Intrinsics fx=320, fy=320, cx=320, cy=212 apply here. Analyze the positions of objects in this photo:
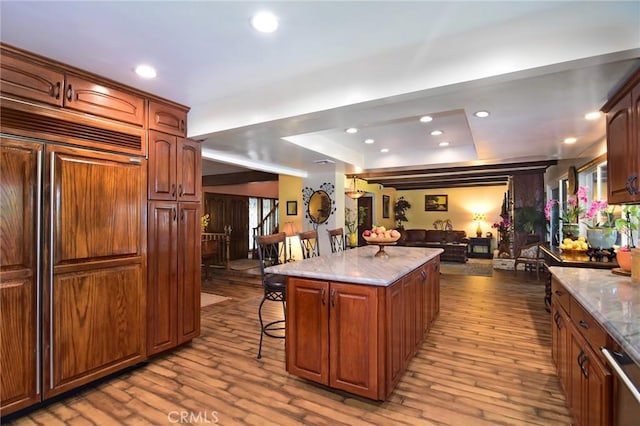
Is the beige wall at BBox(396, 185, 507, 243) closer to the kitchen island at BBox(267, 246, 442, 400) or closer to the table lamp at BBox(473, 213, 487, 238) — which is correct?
the table lamp at BBox(473, 213, 487, 238)

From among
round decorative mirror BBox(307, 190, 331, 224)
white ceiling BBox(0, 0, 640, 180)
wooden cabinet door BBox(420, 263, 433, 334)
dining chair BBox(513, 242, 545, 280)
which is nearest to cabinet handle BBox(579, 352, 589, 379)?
wooden cabinet door BBox(420, 263, 433, 334)

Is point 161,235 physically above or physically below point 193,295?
above

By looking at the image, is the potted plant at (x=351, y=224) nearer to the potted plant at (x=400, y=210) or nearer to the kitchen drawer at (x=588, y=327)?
the potted plant at (x=400, y=210)

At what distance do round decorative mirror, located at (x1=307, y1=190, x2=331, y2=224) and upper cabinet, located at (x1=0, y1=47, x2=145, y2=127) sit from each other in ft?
13.9

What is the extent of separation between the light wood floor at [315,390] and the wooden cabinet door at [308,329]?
16cm

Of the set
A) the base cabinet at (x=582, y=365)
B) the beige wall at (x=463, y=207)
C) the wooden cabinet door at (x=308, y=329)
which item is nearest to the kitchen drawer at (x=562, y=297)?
the base cabinet at (x=582, y=365)

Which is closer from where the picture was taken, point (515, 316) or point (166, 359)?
point (166, 359)

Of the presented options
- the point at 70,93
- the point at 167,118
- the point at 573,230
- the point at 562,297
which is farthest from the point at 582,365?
the point at 70,93

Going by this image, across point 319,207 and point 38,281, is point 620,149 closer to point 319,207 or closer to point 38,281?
point 38,281

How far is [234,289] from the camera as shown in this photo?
19.0ft

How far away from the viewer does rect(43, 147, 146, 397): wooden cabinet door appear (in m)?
2.21

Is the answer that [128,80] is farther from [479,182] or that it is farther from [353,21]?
[479,182]

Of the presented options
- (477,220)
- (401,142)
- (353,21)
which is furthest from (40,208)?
(477,220)

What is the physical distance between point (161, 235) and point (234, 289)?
316 centimetres
